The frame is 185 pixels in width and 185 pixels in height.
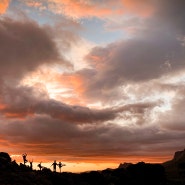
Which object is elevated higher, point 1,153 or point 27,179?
point 1,153

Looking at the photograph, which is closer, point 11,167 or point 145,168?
point 11,167

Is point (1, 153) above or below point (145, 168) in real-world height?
above

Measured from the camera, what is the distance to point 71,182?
388 ft

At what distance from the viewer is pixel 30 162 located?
520 feet

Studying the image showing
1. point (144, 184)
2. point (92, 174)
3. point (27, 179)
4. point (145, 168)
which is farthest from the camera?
point (145, 168)

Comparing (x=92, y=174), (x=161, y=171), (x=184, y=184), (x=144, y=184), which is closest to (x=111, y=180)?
(x=92, y=174)

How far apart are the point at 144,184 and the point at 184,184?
3102cm

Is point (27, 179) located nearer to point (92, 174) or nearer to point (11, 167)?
point (11, 167)

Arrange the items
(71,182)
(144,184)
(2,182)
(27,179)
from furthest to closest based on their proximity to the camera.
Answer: (144,184)
(71,182)
(27,179)
(2,182)

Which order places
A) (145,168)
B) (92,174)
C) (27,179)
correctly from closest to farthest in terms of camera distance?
1. (27,179)
2. (92,174)
3. (145,168)

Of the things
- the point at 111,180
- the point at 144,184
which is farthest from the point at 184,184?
the point at 111,180

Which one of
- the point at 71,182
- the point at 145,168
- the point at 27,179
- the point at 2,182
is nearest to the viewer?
the point at 2,182

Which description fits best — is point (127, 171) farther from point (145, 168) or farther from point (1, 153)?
point (1, 153)

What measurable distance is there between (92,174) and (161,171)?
43.3 m
